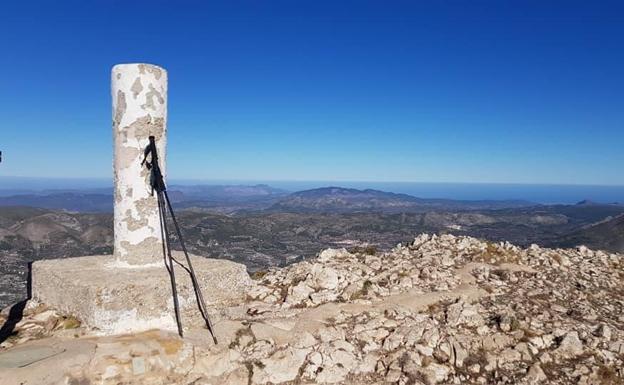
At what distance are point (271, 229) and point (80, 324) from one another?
4279 inches

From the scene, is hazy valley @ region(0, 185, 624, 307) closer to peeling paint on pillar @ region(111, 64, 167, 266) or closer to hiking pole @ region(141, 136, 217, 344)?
peeling paint on pillar @ region(111, 64, 167, 266)

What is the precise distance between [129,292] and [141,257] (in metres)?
1.10

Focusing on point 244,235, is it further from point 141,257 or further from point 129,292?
point 129,292

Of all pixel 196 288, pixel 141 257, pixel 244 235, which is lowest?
pixel 244 235

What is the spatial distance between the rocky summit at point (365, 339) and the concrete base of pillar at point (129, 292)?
0.25 metres

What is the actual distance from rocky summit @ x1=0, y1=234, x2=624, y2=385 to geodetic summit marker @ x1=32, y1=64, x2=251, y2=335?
349 mm

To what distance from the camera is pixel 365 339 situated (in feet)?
24.0

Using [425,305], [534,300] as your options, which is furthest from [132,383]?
[534,300]

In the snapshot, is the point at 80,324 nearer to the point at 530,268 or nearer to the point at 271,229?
the point at 530,268

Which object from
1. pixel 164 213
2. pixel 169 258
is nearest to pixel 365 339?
pixel 169 258

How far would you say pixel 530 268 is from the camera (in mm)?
11383

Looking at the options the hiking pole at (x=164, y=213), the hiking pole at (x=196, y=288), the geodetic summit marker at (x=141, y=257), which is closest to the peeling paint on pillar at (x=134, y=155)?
the geodetic summit marker at (x=141, y=257)

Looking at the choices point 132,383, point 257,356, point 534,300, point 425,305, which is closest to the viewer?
point 132,383

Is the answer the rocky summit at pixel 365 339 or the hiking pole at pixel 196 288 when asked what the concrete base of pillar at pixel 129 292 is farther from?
the rocky summit at pixel 365 339
